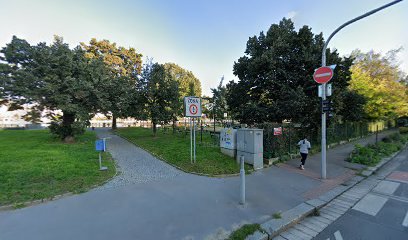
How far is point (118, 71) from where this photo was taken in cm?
2708

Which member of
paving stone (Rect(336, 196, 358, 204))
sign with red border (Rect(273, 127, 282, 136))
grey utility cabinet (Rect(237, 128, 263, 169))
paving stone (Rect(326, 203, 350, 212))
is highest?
sign with red border (Rect(273, 127, 282, 136))

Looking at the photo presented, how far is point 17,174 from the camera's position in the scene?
6375 millimetres

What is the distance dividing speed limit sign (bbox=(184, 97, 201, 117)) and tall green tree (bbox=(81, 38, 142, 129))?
371 inches

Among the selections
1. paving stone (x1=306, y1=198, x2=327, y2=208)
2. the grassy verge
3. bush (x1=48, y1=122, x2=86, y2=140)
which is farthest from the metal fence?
bush (x1=48, y1=122, x2=86, y2=140)

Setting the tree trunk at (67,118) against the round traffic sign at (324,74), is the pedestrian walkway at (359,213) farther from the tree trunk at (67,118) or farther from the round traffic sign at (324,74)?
the tree trunk at (67,118)

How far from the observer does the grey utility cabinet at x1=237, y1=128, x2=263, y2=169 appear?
7855mm

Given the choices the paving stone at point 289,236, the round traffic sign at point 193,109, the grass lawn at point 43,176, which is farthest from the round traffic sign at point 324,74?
the grass lawn at point 43,176

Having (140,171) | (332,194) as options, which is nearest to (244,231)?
(332,194)

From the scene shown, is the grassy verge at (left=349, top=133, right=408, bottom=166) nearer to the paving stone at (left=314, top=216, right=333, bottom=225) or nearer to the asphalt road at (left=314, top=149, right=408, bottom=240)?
the asphalt road at (left=314, top=149, right=408, bottom=240)

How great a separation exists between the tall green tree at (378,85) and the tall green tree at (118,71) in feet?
73.4

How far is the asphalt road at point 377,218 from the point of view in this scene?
3592 mm

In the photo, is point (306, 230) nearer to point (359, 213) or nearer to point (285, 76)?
point (359, 213)

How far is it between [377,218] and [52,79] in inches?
673

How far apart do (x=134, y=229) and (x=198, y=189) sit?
2.32 meters
